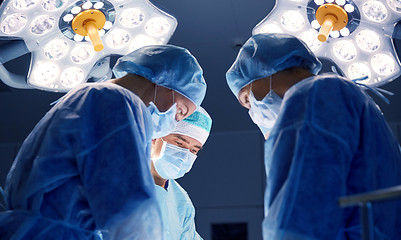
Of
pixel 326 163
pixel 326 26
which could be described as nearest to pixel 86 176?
A: pixel 326 163

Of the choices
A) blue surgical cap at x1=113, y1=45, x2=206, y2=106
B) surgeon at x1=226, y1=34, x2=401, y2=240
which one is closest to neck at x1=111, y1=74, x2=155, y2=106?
blue surgical cap at x1=113, y1=45, x2=206, y2=106

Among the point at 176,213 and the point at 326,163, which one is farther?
the point at 176,213

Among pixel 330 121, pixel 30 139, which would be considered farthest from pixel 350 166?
pixel 30 139

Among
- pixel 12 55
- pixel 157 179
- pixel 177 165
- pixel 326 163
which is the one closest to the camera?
pixel 326 163

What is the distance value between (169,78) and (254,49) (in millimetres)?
401

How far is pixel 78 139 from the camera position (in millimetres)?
1762

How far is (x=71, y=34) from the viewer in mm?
2391

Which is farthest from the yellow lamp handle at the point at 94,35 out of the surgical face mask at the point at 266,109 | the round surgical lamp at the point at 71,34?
Answer: the surgical face mask at the point at 266,109

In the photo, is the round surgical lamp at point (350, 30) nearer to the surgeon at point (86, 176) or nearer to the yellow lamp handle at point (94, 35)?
the yellow lamp handle at point (94, 35)

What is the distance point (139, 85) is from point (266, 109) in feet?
1.84

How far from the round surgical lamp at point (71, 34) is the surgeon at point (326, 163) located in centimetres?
97

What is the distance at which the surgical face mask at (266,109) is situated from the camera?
6.72ft

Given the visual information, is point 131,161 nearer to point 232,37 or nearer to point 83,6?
point 83,6

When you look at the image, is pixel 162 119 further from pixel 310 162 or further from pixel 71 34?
pixel 310 162
